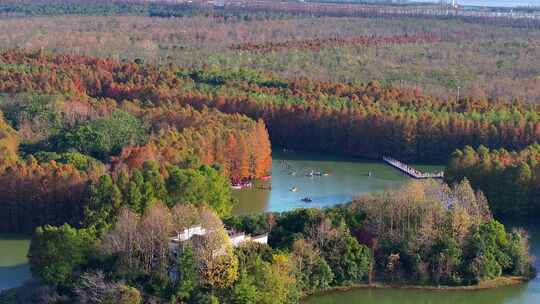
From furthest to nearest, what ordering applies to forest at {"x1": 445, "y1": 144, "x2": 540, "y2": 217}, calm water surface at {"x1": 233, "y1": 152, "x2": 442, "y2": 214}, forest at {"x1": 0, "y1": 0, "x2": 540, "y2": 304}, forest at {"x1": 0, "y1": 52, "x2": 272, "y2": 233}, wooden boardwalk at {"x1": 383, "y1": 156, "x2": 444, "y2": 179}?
wooden boardwalk at {"x1": 383, "y1": 156, "x2": 444, "y2": 179} → calm water surface at {"x1": 233, "y1": 152, "x2": 442, "y2": 214} → forest at {"x1": 445, "y1": 144, "x2": 540, "y2": 217} → forest at {"x1": 0, "y1": 52, "x2": 272, "y2": 233} → forest at {"x1": 0, "y1": 0, "x2": 540, "y2": 304}

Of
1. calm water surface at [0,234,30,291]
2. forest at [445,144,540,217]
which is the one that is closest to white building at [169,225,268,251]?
calm water surface at [0,234,30,291]

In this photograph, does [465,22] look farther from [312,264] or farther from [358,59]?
[312,264]

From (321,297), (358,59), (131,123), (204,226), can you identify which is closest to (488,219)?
(321,297)

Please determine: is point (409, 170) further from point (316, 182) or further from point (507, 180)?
point (507, 180)

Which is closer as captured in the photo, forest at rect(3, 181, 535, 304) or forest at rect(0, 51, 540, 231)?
forest at rect(3, 181, 535, 304)

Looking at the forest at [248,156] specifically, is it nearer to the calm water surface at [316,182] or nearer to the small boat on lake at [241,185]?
the small boat on lake at [241,185]

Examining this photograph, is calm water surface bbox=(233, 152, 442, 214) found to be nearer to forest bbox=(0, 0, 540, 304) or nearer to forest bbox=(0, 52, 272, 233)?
forest bbox=(0, 0, 540, 304)
